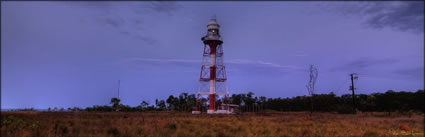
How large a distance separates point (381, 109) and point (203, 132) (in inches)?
3026

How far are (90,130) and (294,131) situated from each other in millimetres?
10988

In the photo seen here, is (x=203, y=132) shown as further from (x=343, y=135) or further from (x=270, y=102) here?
(x=270, y=102)

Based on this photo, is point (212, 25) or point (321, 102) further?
point (321, 102)

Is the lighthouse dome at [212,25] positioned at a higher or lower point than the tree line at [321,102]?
higher

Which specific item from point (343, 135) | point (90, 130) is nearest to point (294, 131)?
point (343, 135)

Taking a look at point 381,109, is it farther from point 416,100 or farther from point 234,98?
point 234,98

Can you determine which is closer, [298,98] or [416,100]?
[416,100]

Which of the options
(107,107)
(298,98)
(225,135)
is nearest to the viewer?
(225,135)

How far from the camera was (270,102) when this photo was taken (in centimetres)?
10244

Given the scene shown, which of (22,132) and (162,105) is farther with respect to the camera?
(162,105)

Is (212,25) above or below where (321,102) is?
above

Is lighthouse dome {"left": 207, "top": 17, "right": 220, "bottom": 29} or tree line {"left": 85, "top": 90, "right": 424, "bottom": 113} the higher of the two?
lighthouse dome {"left": 207, "top": 17, "right": 220, "bottom": 29}

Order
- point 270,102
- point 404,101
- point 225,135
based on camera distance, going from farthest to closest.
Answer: point 270,102 < point 404,101 < point 225,135

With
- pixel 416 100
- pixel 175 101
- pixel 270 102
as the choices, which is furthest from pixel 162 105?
pixel 416 100
